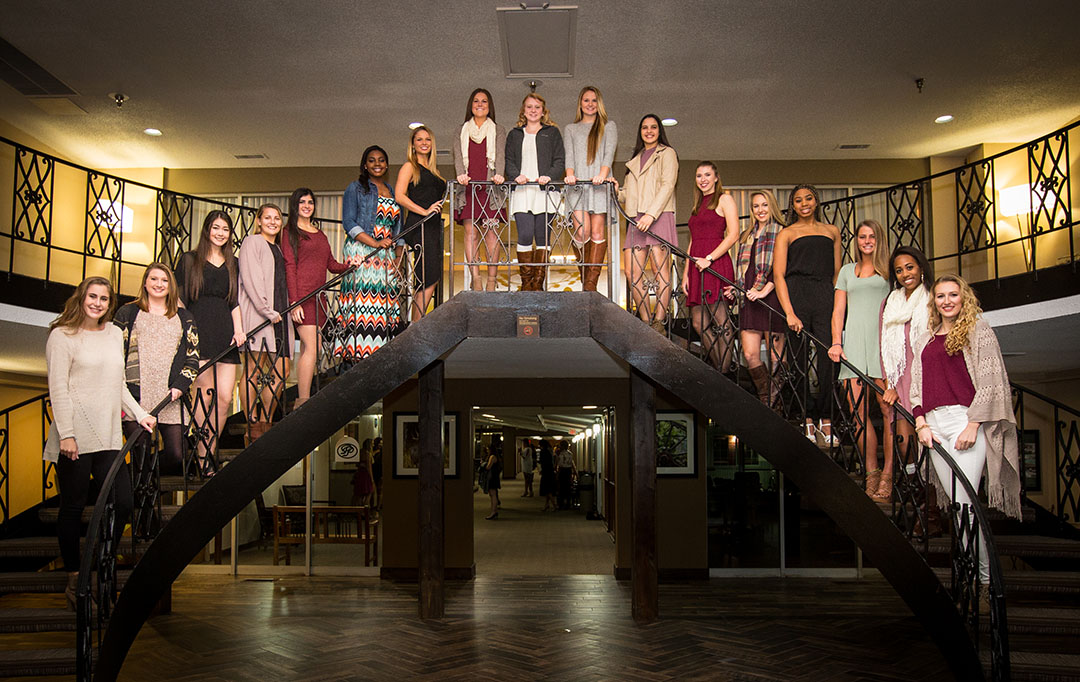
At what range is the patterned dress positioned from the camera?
5953 millimetres

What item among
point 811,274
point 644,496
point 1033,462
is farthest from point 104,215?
point 1033,462

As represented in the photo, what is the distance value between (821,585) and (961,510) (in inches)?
217

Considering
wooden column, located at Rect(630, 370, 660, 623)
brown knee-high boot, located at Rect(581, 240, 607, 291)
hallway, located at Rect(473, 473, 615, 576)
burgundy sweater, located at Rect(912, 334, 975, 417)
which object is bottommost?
hallway, located at Rect(473, 473, 615, 576)

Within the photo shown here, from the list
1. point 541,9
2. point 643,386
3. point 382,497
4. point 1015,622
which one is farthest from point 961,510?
point 382,497

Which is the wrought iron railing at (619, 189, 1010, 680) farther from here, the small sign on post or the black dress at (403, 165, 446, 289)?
the black dress at (403, 165, 446, 289)

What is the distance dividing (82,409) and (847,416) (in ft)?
15.8

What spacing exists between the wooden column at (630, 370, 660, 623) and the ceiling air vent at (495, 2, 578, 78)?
296 centimetres

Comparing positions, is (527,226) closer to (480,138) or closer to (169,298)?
(480,138)

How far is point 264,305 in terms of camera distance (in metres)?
5.49

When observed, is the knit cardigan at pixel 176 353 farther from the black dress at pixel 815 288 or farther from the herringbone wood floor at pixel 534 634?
the black dress at pixel 815 288

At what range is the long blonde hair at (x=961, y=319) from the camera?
483 centimetres

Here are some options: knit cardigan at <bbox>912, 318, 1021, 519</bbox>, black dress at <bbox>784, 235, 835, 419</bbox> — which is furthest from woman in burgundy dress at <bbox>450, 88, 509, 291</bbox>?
knit cardigan at <bbox>912, 318, 1021, 519</bbox>

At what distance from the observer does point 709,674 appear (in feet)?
19.6

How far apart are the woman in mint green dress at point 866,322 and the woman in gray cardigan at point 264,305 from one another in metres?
3.56
